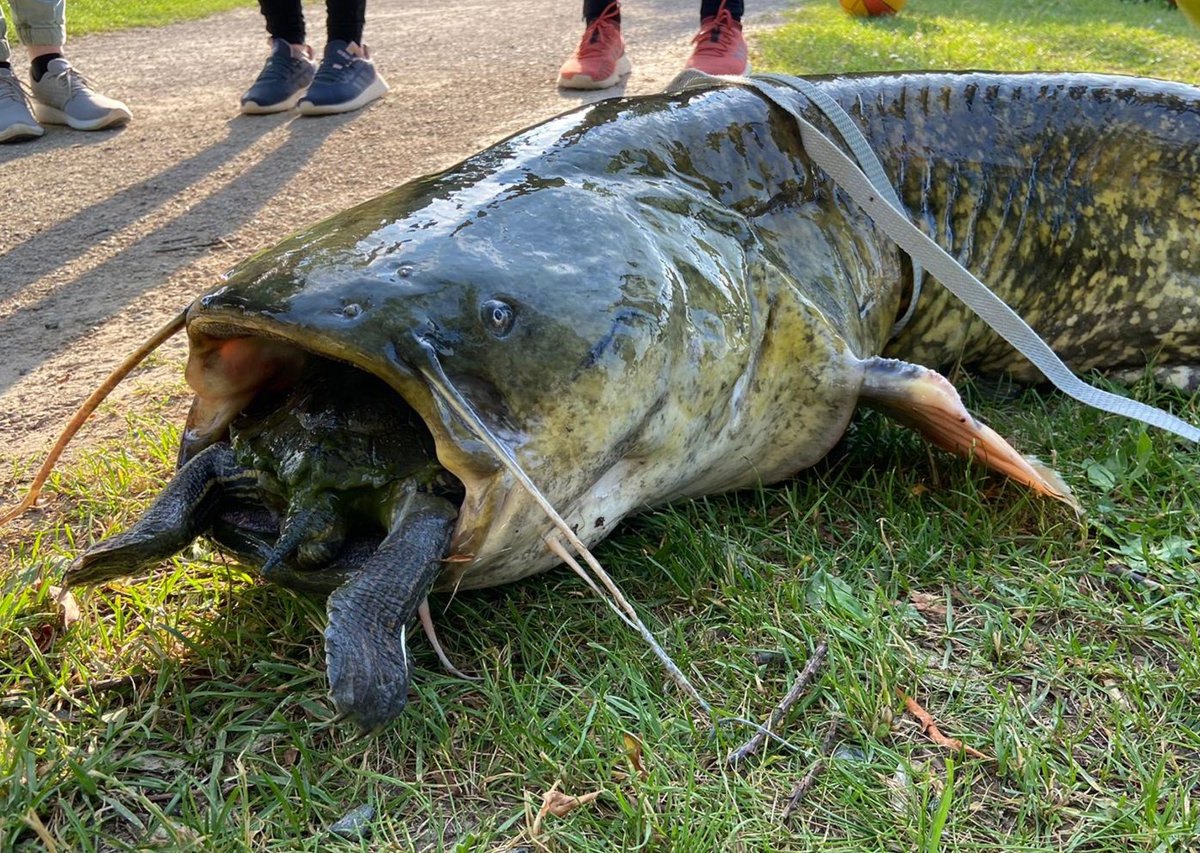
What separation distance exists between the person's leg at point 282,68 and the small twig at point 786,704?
17.0ft

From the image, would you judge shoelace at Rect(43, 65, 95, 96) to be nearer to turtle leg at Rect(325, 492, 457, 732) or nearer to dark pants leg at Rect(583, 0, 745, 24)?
dark pants leg at Rect(583, 0, 745, 24)

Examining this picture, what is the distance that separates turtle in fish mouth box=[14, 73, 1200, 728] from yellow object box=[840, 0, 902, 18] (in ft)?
26.2

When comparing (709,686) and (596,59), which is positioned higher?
(709,686)

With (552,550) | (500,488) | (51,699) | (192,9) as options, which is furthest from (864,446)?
(192,9)

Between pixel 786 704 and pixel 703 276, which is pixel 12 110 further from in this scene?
pixel 786 704

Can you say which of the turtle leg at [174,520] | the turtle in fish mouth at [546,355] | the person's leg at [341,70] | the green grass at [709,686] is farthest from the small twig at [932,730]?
the person's leg at [341,70]

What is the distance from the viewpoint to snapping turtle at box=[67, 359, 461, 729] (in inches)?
→ 64.4

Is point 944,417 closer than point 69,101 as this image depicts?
Yes

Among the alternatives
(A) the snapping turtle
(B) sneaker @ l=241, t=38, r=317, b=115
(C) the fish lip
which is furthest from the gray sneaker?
(C) the fish lip

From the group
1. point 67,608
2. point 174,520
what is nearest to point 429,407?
point 174,520

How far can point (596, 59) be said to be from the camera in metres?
6.13

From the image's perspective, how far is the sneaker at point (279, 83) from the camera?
600 cm

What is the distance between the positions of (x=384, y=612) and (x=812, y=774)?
2.20 feet

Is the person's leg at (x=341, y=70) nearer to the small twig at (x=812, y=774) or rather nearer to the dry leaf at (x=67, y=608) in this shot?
the dry leaf at (x=67, y=608)
